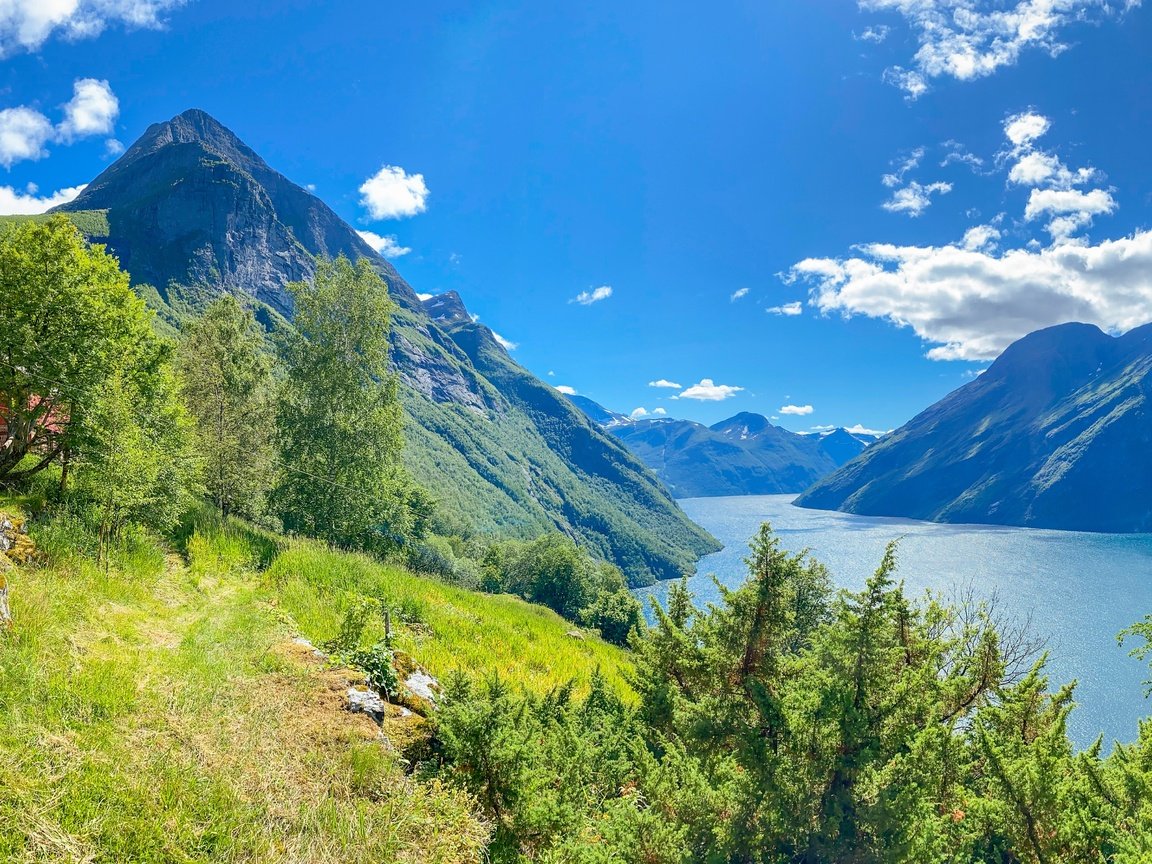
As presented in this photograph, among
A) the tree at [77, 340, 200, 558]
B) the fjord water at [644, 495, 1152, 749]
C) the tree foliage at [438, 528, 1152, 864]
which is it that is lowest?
the fjord water at [644, 495, 1152, 749]

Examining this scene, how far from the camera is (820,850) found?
5.62 meters

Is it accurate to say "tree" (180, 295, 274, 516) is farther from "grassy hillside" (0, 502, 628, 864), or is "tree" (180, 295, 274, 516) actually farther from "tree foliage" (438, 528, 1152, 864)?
"tree foliage" (438, 528, 1152, 864)

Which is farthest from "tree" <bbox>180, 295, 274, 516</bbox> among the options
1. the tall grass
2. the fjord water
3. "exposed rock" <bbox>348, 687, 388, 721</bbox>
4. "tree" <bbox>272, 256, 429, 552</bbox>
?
the fjord water

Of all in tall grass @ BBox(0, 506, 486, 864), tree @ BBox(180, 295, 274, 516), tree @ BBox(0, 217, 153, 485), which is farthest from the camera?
tree @ BBox(180, 295, 274, 516)

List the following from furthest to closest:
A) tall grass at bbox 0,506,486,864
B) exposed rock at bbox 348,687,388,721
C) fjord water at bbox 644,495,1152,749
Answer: fjord water at bbox 644,495,1152,749, exposed rock at bbox 348,687,388,721, tall grass at bbox 0,506,486,864

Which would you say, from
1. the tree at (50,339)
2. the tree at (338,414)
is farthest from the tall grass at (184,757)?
the tree at (338,414)

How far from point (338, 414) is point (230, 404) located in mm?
9862

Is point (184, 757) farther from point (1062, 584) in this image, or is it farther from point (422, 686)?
point (1062, 584)

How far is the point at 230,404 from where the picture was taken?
1065 inches

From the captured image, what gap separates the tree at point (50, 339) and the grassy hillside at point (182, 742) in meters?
4.01

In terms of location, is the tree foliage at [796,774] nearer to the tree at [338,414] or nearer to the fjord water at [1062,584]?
the fjord water at [1062,584]

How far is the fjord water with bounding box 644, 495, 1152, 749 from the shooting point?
54094 millimetres

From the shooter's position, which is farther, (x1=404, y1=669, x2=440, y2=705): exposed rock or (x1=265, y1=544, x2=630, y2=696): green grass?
(x1=265, y1=544, x2=630, y2=696): green grass

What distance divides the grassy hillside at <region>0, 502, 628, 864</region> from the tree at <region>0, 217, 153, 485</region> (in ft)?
13.2
